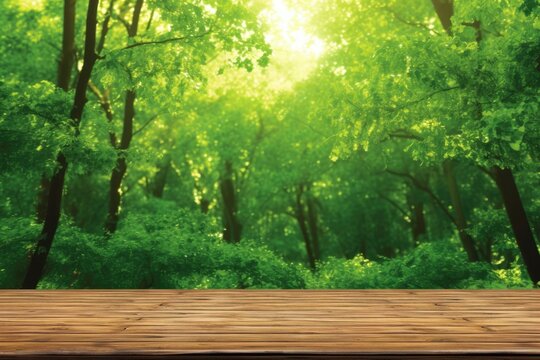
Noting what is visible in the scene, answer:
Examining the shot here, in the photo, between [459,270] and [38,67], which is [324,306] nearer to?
[459,270]

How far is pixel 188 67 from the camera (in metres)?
14.9

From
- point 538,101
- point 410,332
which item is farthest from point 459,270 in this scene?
point 410,332

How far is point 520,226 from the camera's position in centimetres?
1513

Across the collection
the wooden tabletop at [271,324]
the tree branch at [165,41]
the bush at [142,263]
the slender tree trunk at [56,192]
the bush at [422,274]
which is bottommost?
the bush at [422,274]

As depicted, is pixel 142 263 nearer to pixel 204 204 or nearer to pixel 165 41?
pixel 165 41

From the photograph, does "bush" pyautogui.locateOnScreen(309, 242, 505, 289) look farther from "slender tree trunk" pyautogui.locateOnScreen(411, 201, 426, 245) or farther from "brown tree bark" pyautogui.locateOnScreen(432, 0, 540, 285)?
"slender tree trunk" pyautogui.locateOnScreen(411, 201, 426, 245)

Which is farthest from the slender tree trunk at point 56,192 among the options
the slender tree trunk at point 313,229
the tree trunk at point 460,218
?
the slender tree trunk at point 313,229

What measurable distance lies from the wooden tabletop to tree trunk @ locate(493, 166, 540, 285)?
9436mm

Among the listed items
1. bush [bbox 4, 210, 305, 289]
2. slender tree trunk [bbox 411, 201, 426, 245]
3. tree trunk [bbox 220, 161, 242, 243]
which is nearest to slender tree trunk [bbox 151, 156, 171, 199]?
tree trunk [bbox 220, 161, 242, 243]

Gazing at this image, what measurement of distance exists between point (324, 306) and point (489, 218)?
55.1 feet

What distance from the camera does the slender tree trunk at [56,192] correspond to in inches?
482

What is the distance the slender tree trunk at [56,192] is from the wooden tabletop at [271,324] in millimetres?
6312

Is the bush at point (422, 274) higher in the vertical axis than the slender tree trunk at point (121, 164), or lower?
lower

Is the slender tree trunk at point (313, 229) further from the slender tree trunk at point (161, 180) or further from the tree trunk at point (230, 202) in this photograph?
the slender tree trunk at point (161, 180)
